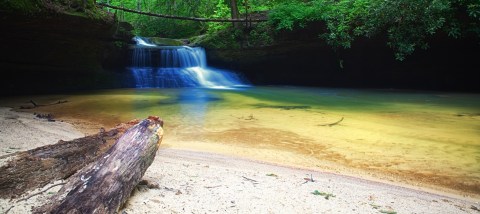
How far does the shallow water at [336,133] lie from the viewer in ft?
13.7

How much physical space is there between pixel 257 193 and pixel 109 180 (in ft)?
3.89

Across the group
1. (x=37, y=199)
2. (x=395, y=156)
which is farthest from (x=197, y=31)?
(x=37, y=199)

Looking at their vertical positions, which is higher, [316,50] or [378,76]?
[316,50]

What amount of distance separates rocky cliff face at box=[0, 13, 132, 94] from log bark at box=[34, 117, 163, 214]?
807 centimetres

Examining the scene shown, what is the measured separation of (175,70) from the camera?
54.0ft

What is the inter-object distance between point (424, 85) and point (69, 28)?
1459 centimetres

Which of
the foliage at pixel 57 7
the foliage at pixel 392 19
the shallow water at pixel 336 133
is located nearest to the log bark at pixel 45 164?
the shallow water at pixel 336 133

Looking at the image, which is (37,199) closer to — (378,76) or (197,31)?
(378,76)

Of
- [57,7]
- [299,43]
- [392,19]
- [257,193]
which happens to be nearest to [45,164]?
[257,193]

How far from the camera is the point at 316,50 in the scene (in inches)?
618

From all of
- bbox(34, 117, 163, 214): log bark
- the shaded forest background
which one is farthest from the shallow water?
the shaded forest background

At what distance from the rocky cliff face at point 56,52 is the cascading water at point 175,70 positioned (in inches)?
44.0

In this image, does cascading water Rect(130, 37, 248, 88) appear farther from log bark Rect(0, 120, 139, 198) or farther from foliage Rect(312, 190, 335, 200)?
foliage Rect(312, 190, 335, 200)

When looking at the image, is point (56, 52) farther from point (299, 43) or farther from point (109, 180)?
point (109, 180)
